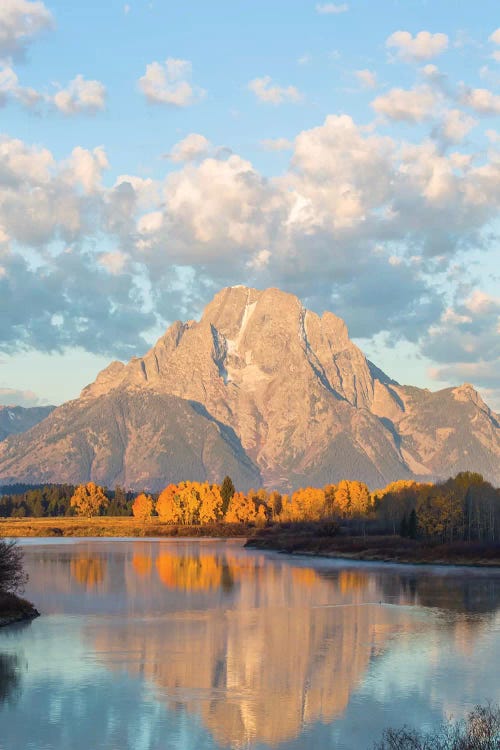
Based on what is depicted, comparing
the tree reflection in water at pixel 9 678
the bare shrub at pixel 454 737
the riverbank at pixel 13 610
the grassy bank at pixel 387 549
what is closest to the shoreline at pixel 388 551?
the grassy bank at pixel 387 549

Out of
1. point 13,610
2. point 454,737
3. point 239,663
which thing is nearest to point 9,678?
point 239,663

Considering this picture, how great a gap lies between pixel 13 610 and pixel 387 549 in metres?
93.2

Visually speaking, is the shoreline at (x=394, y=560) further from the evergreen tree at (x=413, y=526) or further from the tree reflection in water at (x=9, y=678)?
the tree reflection in water at (x=9, y=678)

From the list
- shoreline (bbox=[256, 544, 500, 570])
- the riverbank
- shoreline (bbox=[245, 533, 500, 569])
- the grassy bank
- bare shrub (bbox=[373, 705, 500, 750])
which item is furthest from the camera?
the grassy bank

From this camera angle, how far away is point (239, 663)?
52219mm

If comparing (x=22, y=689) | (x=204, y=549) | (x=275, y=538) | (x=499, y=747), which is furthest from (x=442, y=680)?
(x=275, y=538)

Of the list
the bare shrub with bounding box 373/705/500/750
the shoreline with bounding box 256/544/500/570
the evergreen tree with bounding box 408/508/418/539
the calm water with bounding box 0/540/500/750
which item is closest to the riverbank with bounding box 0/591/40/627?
the calm water with bounding box 0/540/500/750

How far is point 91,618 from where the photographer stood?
69812 mm

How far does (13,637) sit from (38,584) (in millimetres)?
34561

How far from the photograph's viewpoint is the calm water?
38.3m

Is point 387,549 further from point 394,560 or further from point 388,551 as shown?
point 394,560

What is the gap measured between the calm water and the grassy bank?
39951mm

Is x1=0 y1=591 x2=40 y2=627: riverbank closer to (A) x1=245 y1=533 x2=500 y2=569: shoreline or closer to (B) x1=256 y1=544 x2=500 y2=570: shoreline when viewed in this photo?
(B) x1=256 y1=544 x2=500 y2=570: shoreline

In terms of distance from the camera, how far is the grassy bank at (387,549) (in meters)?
138
